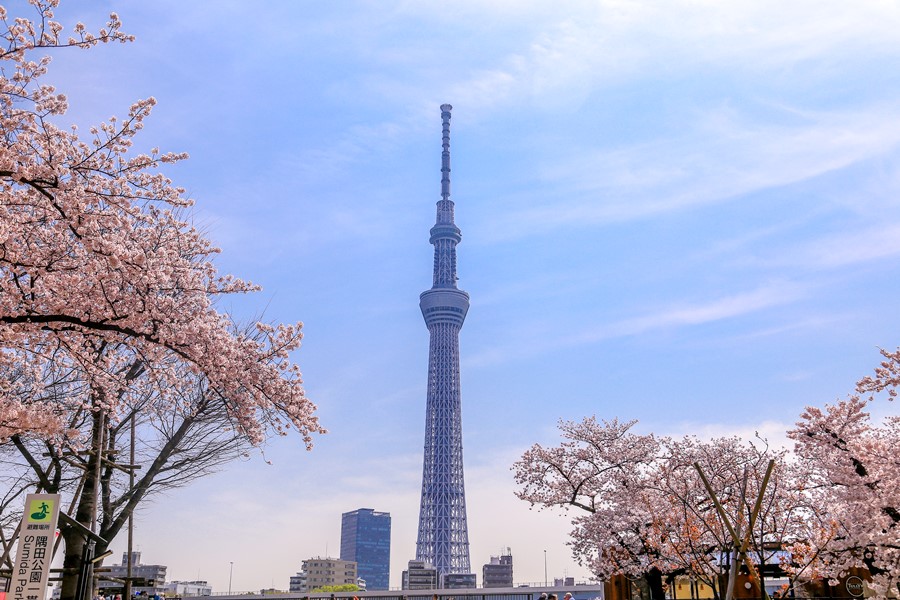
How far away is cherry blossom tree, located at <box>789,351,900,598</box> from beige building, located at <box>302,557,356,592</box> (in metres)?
158

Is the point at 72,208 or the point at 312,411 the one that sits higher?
the point at 72,208

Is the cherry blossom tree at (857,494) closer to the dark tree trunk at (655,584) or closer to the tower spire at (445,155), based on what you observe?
the dark tree trunk at (655,584)

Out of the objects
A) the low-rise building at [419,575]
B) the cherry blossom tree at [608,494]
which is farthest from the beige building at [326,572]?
the cherry blossom tree at [608,494]

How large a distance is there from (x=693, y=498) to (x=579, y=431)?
259 inches

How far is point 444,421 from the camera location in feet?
373

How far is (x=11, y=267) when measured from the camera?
23.8 feet

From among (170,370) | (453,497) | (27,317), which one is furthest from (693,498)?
(453,497)

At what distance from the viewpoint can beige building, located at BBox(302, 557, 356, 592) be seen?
159 m

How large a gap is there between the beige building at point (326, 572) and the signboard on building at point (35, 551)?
160 metres

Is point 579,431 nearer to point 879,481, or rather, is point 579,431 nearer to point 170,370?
point 879,481

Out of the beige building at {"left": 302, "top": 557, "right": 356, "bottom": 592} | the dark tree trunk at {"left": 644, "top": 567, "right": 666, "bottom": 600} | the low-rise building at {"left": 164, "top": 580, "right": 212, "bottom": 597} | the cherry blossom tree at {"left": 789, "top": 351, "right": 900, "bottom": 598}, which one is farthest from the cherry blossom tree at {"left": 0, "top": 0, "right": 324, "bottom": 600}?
the beige building at {"left": 302, "top": 557, "right": 356, "bottom": 592}

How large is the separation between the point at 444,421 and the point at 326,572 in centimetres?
6866

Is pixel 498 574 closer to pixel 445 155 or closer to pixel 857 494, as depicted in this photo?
pixel 445 155

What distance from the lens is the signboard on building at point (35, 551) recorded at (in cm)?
980
